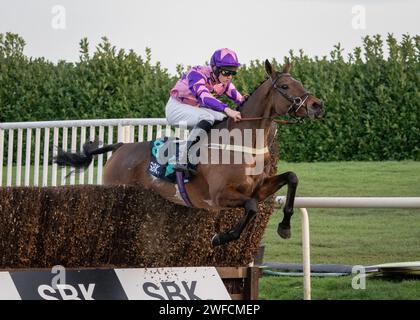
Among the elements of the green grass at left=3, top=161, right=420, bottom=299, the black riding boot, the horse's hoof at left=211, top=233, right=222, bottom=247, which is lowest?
the green grass at left=3, top=161, right=420, bottom=299

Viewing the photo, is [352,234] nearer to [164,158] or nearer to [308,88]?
[164,158]

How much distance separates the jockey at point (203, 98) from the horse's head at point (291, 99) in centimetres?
31

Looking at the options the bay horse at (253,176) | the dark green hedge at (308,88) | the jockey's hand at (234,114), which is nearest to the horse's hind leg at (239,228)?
the bay horse at (253,176)

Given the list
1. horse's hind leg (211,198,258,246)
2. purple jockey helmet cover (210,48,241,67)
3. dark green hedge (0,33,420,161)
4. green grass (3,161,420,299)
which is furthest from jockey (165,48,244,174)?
dark green hedge (0,33,420,161)

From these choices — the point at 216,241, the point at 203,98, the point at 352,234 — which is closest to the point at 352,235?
the point at 352,234

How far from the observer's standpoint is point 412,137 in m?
15.8

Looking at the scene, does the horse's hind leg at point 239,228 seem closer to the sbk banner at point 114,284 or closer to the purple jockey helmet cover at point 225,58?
the sbk banner at point 114,284

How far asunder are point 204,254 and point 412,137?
32.0ft

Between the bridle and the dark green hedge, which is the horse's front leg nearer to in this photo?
the bridle

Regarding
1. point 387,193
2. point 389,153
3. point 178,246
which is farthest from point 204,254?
point 389,153

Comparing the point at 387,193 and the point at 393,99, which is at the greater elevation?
the point at 393,99

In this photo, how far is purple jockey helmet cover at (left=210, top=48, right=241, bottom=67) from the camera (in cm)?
710

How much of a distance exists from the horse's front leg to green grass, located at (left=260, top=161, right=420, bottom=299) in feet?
4.07
